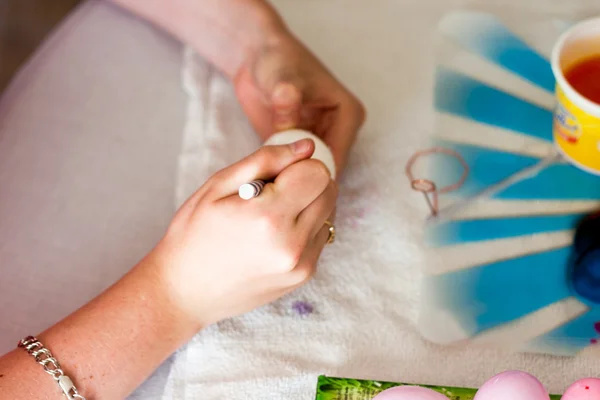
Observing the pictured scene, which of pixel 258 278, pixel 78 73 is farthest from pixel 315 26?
pixel 258 278

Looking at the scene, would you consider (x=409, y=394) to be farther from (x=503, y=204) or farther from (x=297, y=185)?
(x=503, y=204)

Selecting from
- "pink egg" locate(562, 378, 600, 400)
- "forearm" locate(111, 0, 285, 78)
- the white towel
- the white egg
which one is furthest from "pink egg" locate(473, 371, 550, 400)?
"forearm" locate(111, 0, 285, 78)

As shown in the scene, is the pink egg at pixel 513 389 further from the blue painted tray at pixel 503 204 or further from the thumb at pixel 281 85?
the thumb at pixel 281 85

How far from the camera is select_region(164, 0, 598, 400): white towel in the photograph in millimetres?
564

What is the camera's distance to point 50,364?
0.51 meters

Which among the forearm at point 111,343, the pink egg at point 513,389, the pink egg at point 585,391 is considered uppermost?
the forearm at point 111,343

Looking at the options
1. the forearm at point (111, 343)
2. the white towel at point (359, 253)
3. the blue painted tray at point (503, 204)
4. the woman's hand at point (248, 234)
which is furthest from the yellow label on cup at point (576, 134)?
the forearm at point (111, 343)

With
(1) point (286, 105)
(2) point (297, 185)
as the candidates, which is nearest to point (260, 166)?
(2) point (297, 185)

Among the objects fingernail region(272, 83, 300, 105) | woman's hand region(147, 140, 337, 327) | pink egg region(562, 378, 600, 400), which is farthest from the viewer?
fingernail region(272, 83, 300, 105)

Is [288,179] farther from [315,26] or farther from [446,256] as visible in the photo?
[315,26]

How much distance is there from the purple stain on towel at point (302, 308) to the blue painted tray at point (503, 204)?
106mm

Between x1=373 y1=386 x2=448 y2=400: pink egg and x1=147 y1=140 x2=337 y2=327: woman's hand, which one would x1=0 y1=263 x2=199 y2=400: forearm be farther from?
x1=373 y1=386 x2=448 y2=400: pink egg

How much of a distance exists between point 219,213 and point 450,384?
0.84 ft

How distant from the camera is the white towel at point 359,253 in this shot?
564 millimetres
